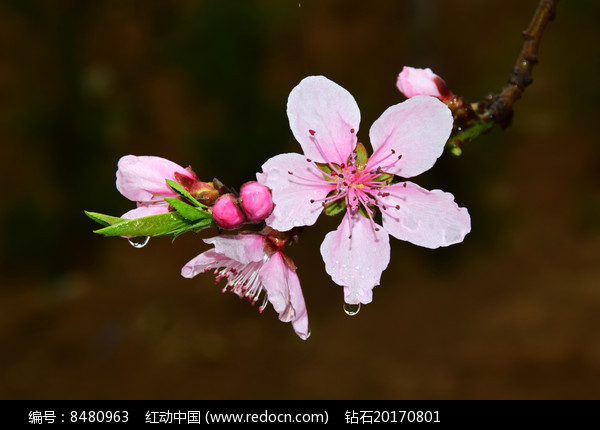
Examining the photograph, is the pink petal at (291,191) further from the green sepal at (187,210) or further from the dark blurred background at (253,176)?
the dark blurred background at (253,176)

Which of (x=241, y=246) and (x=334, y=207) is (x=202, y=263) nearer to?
(x=241, y=246)

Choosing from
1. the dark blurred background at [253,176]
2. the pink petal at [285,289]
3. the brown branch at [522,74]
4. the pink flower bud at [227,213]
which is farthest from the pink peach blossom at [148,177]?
the dark blurred background at [253,176]

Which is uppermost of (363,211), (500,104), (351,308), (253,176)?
(253,176)

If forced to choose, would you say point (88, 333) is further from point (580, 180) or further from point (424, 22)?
point (580, 180)

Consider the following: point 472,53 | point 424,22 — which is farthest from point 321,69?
point 472,53

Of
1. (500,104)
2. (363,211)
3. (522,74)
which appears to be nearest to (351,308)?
(363,211)

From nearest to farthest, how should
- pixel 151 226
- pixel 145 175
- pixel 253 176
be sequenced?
pixel 151 226, pixel 145 175, pixel 253 176
